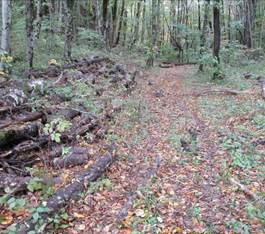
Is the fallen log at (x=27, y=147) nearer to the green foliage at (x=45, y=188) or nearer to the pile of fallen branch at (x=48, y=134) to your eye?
the pile of fallen branch at (x=48, y=134)

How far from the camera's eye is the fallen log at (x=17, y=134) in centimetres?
618

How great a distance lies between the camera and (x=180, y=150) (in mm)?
7594

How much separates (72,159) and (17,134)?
44.0 inches

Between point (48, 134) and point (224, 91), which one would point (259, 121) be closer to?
point (224, 91)

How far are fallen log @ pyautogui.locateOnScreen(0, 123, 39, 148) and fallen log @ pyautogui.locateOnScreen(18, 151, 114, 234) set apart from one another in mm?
1463

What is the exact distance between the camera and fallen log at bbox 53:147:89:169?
248 inches

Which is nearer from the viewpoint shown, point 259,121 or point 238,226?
point 238,226

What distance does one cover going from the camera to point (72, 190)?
532 cm

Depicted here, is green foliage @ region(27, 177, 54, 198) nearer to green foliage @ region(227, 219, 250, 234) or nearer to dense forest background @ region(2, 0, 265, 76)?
green foliage @ region(227, 219, 250, 234)

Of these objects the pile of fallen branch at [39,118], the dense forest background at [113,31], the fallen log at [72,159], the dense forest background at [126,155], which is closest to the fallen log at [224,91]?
the dense forest background at [126,155]

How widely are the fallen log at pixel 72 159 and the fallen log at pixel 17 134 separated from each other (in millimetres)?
817

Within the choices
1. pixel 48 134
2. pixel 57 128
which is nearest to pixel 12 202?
pixel 57 128

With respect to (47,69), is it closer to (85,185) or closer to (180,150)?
(180,150)

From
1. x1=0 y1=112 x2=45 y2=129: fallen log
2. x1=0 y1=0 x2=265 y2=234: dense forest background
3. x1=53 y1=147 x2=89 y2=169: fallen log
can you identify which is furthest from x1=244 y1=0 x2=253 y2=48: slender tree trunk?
x1=53 y1=147 x2=89 y2=169: fallen log
